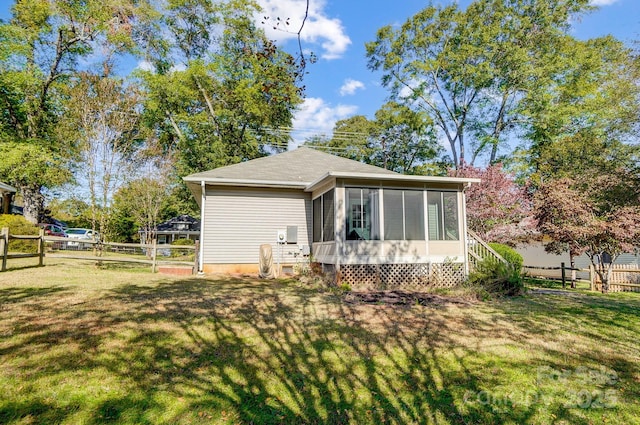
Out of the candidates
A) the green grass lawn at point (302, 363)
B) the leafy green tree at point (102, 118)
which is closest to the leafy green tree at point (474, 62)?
the leafy green tree at point (102, 118)

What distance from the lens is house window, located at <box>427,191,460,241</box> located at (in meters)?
10.7

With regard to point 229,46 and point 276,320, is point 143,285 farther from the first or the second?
point 229,46

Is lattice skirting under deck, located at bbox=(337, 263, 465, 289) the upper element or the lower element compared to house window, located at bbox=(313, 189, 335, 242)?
lower

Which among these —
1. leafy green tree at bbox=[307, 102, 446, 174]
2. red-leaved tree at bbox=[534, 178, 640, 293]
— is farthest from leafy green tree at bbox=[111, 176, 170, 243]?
red-leaved tree at bbox=[534, 178, 640, 293]

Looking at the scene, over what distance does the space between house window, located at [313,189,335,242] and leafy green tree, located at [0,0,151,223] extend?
47.0 ft

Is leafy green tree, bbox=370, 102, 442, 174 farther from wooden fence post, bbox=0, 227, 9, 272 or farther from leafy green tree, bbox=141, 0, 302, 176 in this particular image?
wooden fence post, bbox=0, 227, 9, 272

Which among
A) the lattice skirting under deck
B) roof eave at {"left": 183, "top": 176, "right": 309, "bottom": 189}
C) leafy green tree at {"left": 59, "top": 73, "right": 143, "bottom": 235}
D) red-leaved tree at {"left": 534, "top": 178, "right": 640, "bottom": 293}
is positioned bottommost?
the lattice skirting under deck

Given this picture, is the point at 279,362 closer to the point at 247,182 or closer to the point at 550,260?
the point at 247,182

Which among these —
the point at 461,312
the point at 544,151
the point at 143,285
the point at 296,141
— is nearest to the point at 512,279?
the point at 461,312

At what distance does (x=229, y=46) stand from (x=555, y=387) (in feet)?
91.1

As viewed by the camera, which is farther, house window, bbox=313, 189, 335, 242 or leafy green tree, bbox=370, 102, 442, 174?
leafy green tree, bbox=370, 102, 442, 174

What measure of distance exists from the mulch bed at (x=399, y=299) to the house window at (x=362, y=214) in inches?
80.2

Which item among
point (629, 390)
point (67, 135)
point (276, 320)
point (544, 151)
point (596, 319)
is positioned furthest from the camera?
point (544, 151)

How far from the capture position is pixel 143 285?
27.3 ft
